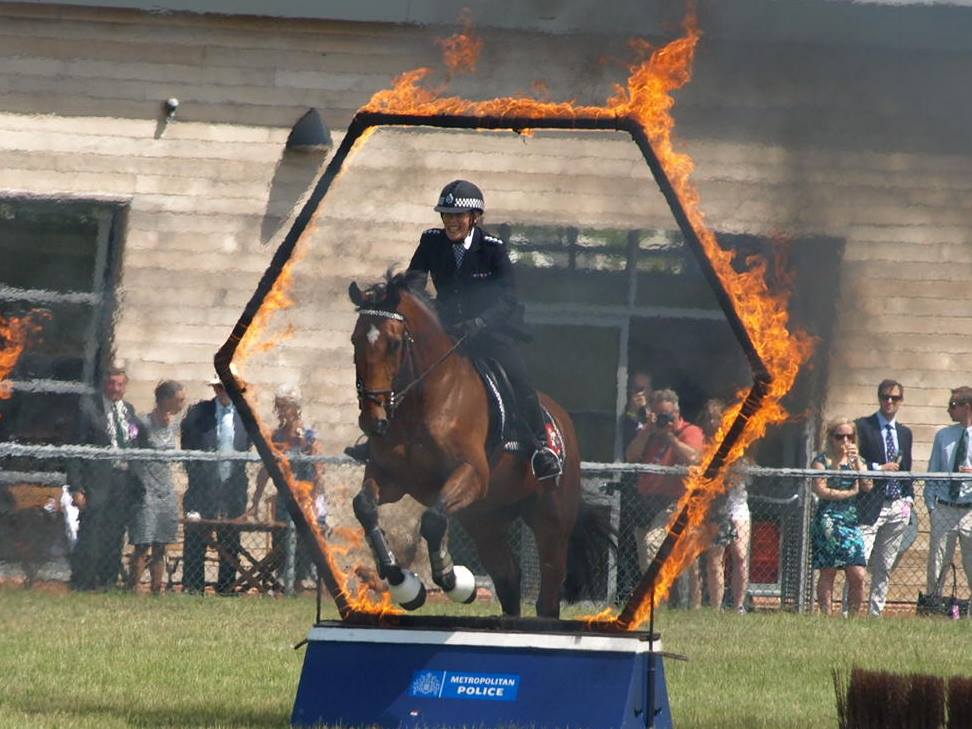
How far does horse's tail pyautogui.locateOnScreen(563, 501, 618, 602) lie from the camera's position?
14625 mm

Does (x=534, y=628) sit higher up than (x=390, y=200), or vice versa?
(x=390, y=200)

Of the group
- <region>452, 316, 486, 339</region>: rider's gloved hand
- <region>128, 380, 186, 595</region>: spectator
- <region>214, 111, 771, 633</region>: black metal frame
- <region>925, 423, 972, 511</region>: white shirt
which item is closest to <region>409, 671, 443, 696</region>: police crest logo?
<region>214, 111, 771, 633</region>: black metal frame

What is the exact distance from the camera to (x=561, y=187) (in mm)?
21344

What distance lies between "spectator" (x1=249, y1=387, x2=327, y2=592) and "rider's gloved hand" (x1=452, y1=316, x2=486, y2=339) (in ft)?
20.9

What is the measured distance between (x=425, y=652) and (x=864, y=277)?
8607 mm

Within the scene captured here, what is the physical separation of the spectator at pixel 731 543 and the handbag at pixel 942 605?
176 centimetres

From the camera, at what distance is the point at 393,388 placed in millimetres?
11523

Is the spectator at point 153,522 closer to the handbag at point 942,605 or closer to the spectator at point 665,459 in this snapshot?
the spectator at point 665,459

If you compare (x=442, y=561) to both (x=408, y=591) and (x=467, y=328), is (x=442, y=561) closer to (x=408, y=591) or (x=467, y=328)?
(x=408, y=591)

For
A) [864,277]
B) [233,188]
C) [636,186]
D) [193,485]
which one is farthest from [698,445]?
[233,188]

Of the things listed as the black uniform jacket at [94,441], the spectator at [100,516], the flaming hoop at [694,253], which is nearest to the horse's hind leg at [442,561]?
the flaming hoop at [694,253]

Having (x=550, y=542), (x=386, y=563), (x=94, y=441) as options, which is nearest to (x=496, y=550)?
(x=550, y=542)

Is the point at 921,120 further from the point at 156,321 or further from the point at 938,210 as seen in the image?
the point at 156,321

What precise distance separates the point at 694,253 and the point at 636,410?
8937mm
